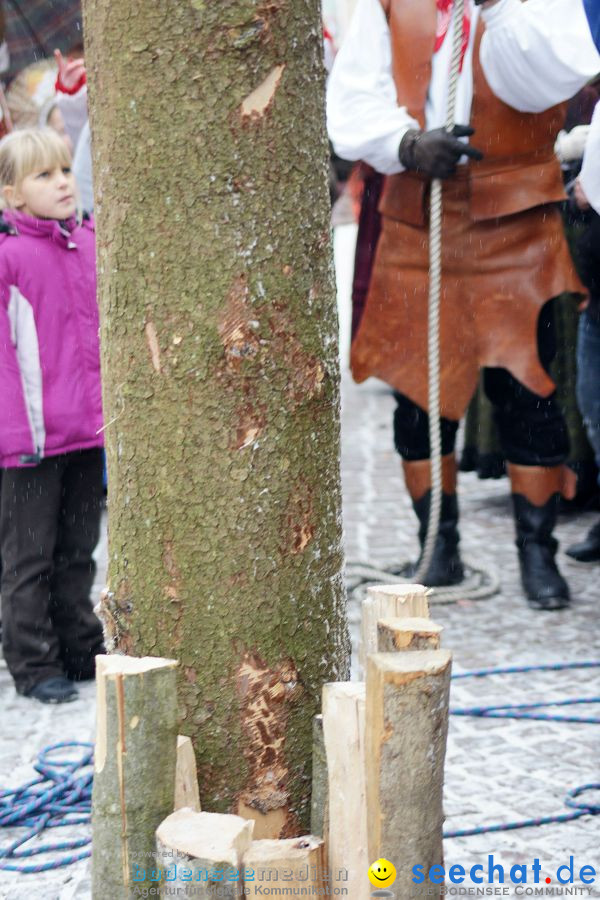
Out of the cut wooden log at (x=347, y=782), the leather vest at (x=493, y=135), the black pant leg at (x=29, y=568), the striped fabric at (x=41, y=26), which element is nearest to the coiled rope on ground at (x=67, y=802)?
the black pant leg at (x=29, y=568)

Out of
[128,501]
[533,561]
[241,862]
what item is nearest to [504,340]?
[533,561]

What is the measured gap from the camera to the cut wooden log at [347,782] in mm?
1824

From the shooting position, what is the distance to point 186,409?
192 centimetres

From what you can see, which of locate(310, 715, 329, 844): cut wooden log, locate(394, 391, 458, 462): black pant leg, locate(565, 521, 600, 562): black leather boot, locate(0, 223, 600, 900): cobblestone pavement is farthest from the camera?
locate(565, 521, 600, 562): black leather boot

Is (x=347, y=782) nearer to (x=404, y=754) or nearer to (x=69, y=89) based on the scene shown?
(x=404, y=754)

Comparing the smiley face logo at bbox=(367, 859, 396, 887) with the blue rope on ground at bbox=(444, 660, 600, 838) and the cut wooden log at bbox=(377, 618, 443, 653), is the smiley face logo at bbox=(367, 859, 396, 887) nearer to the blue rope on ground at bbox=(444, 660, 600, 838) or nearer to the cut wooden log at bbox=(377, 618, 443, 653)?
the cut wooden log at bbox=(377, 618, 443, 653)

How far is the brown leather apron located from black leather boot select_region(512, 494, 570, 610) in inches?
17.8

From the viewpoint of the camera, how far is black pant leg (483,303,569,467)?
4.50 metres

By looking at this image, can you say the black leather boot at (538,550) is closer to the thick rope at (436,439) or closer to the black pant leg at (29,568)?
the thick rope at (436,439)

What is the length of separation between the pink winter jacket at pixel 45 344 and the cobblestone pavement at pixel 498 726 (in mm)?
811

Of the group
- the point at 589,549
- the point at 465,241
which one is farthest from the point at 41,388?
the point at 589,549

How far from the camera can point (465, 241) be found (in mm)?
4480

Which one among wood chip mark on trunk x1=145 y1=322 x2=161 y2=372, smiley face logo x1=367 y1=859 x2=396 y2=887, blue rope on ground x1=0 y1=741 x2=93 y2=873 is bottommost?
blue rope on ground x1=0 y1=741 x2=93 y2=873

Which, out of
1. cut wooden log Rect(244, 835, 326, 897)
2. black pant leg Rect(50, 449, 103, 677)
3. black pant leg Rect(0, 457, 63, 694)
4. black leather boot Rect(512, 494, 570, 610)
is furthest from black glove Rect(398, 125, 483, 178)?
cut wooden log Rect(244, 835, 326, 897)
